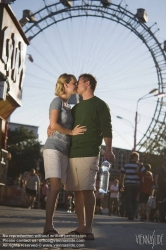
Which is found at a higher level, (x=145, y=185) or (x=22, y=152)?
(x=22, y=152)

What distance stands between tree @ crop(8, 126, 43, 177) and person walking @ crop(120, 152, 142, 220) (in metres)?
59.8

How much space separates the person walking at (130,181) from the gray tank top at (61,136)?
8881 mm

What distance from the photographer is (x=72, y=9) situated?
133 ft

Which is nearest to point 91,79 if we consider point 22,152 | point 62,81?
point 62,81

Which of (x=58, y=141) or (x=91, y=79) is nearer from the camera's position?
(x=58, y=141)

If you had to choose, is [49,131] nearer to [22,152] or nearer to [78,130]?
[78,130]

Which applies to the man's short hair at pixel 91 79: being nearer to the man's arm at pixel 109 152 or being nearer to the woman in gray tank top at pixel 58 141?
the woman in gray tank top at pixel 58 141

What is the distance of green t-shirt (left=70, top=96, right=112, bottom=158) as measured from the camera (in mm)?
6527

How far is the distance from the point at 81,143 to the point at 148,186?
1075 centimetres

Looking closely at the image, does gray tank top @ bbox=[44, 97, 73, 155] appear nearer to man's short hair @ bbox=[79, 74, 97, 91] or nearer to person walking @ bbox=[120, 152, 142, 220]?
man's short hair @ bbox=[79, 74, 97, 91]

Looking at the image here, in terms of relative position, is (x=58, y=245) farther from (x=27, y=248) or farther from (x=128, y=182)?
(x=128, y=182)

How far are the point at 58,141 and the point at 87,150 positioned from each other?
12.2 inches

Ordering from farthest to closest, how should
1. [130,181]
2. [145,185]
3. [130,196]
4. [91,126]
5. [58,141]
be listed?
[145,185] < [130,196] < [130,181] < [91,126] < [58,141]

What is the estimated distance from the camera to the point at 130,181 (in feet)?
51.0
